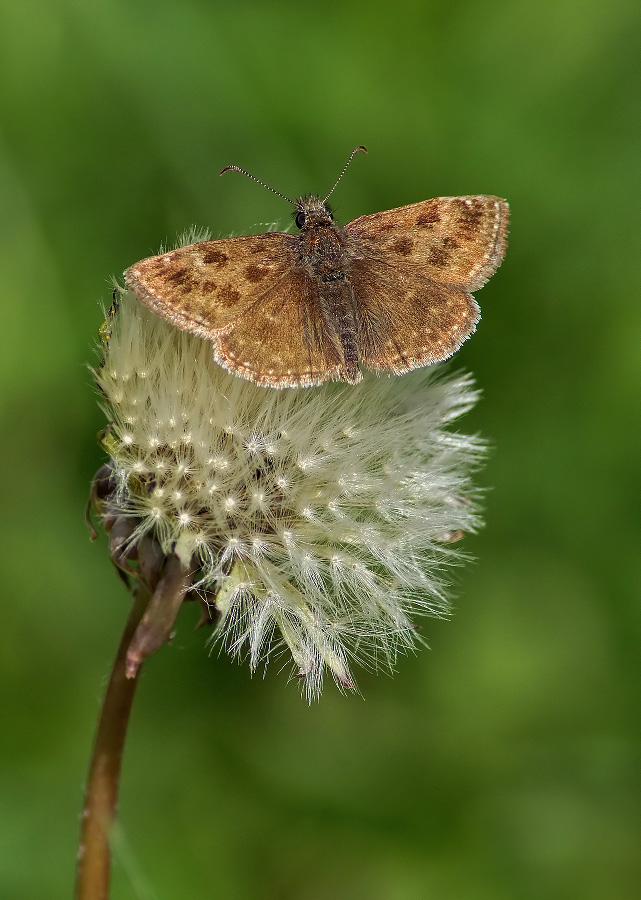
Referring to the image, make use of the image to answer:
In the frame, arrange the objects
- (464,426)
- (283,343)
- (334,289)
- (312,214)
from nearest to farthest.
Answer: (283,343)
(334,289)
(312,214)
(464,426)

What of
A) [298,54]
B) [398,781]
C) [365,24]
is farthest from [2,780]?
[365,24]

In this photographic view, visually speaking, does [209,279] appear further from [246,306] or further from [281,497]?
[281,497]

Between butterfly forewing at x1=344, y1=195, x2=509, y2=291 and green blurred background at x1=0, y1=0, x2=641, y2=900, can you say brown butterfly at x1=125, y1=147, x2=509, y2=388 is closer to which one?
butterfly forewing at x1=344, y1=195, x2=509, y2=291

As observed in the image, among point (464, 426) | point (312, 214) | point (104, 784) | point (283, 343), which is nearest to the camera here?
point (104, 784)

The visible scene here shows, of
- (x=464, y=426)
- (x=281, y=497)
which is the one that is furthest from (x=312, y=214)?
(x=464, y=426)

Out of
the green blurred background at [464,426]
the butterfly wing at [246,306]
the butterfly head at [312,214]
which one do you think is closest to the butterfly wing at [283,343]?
the butterfly wing at [246,306]

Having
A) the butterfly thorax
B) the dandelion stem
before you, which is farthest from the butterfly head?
the dandelion stem
